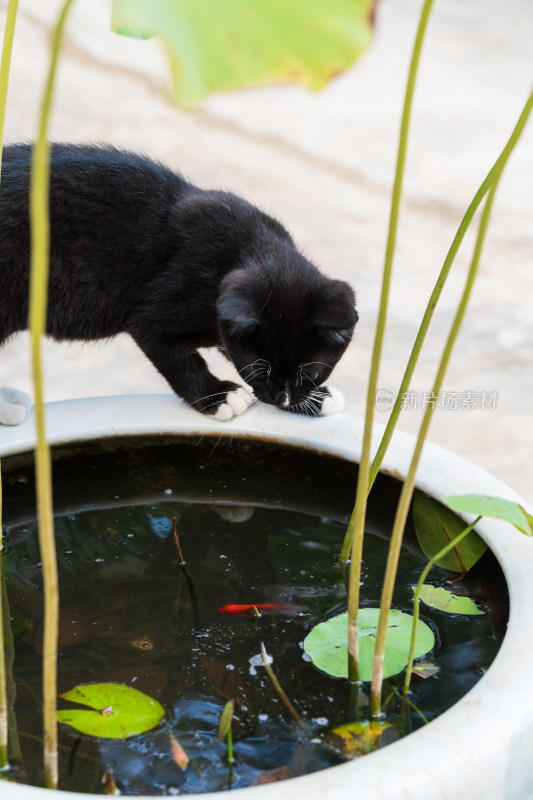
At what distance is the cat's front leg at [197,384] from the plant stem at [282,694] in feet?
1.70

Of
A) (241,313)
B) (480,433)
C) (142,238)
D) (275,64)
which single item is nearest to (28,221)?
(142,238)

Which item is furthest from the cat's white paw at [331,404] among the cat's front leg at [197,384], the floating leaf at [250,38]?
the floating leaf at [250,38]

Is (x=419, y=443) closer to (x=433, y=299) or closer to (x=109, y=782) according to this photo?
(x=433, y=299)

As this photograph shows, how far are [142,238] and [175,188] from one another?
0.44 ft

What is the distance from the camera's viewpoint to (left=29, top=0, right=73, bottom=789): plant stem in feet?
1.51

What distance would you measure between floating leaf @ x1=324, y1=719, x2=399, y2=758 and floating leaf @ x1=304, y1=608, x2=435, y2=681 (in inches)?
2.5

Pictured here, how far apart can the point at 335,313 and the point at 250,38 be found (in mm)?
850

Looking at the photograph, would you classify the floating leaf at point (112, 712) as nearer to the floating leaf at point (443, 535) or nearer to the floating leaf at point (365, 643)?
the floating leaf at point (365, 643)

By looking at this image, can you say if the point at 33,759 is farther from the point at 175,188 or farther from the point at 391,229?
the point at 175,188

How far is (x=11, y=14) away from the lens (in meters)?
0.61

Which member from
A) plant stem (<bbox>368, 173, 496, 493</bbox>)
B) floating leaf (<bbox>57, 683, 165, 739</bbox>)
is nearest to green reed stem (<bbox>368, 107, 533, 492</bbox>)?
plant stem (<bbox>368, 173, 496, 493</bbox>)

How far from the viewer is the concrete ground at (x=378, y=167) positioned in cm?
253

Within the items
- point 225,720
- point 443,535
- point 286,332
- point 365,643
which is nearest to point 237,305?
point 286,332

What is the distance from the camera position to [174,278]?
4.96 feet
